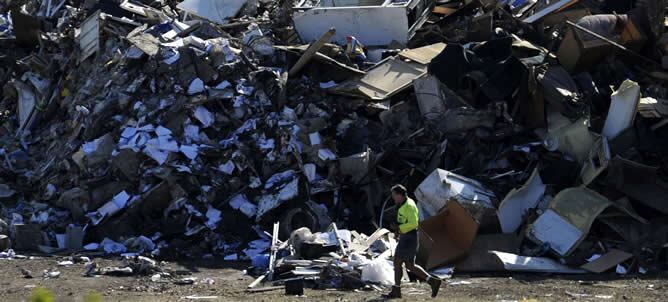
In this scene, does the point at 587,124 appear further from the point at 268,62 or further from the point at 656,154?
the point at 268,62

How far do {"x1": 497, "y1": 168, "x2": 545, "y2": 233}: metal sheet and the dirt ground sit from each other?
96 centimetres

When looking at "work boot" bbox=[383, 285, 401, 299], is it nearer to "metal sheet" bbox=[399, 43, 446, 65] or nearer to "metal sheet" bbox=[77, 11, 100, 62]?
"metal sheet" bbox=[399, 43, 446, 65]

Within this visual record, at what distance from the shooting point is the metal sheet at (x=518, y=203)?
10.1 meters

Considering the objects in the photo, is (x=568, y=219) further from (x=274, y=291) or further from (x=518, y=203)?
(x=274, y=291)

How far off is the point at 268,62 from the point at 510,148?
3722 mm

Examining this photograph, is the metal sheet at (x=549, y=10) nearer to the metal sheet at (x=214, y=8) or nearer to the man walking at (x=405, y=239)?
the metal sheet at (x=214, y=8)

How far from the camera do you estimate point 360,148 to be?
37.6 feet

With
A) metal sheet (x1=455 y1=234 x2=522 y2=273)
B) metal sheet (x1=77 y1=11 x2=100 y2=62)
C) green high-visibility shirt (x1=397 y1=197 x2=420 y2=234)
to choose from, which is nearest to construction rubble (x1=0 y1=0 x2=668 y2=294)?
metal sheet (x1=455 y1=234 x2=522 y2=273)

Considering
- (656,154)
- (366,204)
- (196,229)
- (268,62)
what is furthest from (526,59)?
(196,229)

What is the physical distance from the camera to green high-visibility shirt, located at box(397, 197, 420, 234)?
7750 mm

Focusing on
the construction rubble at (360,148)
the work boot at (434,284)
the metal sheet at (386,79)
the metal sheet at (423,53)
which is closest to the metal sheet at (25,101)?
the construction rubble at (360,148)

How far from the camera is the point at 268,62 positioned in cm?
1257

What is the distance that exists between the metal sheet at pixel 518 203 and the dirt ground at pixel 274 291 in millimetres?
965

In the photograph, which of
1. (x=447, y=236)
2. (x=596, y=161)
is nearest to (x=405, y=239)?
(x=447, y=236)
